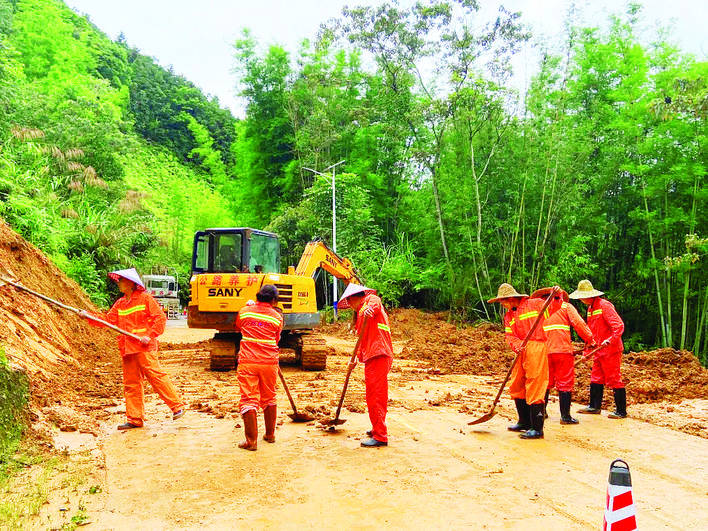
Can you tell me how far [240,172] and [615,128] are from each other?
22194 millimetres

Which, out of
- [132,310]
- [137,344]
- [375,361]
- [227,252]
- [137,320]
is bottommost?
[375,361]

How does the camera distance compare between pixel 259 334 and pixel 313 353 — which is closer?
pixel 259 334

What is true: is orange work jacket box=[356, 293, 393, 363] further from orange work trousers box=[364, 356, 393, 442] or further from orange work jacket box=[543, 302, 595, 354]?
orange work jacket box=[543, 302, 595, 354]

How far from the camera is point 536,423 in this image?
6.39m

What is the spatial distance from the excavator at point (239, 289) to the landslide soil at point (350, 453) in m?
0.56

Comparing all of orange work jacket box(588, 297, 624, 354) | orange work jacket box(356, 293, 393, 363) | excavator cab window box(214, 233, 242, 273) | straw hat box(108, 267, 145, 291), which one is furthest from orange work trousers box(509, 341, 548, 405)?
excavator cab window box(214, 233, 242, 273)

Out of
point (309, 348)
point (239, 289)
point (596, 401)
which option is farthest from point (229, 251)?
point (596, 401)

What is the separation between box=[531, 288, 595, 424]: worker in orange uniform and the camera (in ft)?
22.6

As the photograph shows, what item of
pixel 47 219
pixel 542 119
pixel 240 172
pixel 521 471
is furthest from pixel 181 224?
pixel 521 471

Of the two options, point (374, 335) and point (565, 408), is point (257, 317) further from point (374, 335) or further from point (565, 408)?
point (565, 408)

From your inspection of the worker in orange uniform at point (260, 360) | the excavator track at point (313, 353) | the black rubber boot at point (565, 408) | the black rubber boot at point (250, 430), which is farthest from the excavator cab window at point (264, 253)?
the black rubber boot at point (565, 408)

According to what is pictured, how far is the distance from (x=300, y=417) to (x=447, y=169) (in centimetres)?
1409

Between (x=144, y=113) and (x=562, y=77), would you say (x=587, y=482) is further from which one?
(x=144, y=113)

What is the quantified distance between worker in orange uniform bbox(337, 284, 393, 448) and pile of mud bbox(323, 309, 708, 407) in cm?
396
